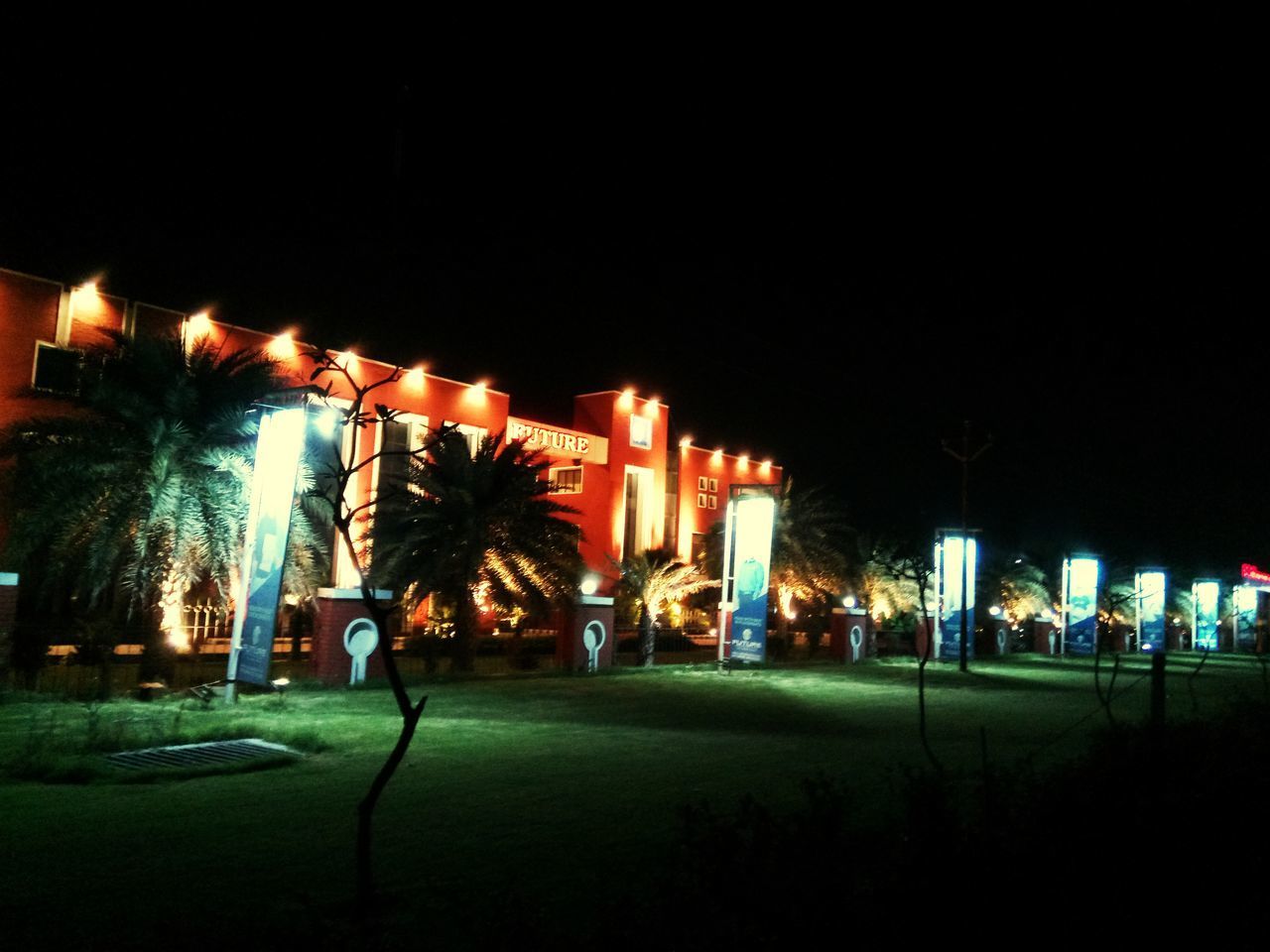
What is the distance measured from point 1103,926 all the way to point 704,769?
6853 millimetres

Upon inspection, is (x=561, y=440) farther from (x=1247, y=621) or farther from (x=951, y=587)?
(x=1247, y=621)

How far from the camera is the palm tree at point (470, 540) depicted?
23422mm

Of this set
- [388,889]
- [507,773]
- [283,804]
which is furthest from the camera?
[507,773]

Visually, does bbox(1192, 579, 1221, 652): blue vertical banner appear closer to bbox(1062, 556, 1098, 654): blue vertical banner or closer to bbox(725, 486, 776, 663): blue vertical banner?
bbox(1062, 556, 1098, 654): blue vertical banner

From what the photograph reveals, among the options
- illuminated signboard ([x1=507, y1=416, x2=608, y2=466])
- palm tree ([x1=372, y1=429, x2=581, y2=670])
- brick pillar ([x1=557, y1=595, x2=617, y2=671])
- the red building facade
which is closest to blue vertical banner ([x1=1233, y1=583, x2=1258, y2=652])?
the red building facade

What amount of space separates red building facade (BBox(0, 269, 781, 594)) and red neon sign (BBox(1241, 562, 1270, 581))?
3131cm

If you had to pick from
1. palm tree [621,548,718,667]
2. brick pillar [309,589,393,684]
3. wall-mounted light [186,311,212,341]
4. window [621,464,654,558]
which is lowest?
brick pillar [309,589,393,684]

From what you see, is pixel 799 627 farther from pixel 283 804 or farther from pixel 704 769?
pixel 283 804

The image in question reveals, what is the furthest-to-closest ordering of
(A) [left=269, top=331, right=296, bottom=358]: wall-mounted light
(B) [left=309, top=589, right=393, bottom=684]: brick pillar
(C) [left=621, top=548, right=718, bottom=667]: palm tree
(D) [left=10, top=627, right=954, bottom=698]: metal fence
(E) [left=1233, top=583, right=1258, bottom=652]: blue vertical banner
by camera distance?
(E) [left=1233, top=583, right=1258, bottom=652]: blue vertical banner
(A) [left=269, top=331, right=296, bottom=358]: wall-mounted light
(C) [left=621, top=548, right=718, bottom=667]: palm tree
(B) [left=309, top=589, right=393, bottom=684]: brick pillar
(D) [left=10, top=627, right=954, bottom=698]: metal fence

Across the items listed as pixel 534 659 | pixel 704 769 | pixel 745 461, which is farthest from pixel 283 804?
pixel 745 461

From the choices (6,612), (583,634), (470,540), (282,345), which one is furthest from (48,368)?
(583,634)

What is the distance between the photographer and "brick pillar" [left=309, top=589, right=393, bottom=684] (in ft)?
62.5

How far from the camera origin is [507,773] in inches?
410

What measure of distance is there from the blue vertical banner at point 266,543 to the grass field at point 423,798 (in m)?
0.86
